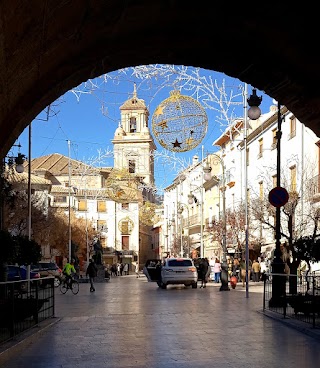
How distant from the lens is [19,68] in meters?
7.75

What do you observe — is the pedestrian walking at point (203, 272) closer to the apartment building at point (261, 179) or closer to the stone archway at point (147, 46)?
the apartment building at point (261, 179)

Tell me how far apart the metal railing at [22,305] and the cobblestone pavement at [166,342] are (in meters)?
0.38

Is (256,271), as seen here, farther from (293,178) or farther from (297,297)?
(297,297)

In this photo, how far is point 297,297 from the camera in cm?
1485

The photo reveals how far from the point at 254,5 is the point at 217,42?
1.43m

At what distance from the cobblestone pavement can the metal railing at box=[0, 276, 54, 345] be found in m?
0.38

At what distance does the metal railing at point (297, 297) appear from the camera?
545 inches

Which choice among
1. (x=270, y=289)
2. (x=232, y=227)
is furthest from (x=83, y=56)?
(x=232, y=227)

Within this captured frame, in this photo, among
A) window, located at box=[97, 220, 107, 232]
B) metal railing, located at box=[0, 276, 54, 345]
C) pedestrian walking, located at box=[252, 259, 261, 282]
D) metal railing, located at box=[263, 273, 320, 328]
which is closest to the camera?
metal railing, located at box=[0, 276, 54, 345]

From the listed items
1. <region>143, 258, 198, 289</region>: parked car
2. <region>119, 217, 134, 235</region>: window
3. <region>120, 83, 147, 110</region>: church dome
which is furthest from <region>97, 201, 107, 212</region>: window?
<region>120, 83, 147, 110</region>: church dome

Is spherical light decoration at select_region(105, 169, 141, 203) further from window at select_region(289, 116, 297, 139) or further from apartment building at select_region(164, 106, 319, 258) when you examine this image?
window at select_region(289, 116, 297, 139)

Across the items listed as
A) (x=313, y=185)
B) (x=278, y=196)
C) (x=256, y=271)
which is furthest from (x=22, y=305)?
(x=256, y=271)

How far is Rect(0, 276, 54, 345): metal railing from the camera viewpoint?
11766mm

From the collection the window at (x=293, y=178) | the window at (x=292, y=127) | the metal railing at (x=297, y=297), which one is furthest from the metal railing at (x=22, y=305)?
the window at (x=292, y=127)
